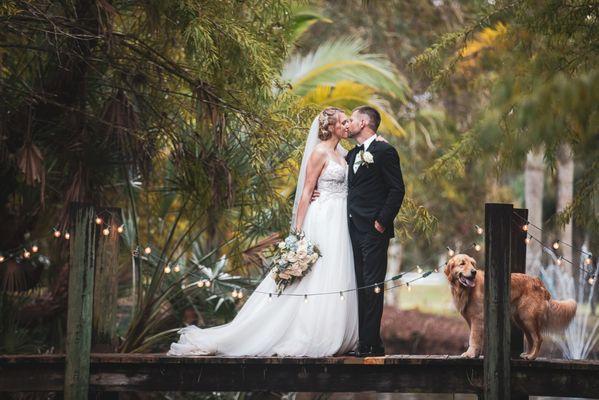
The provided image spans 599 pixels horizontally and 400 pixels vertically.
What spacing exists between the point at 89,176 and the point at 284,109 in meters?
2.40

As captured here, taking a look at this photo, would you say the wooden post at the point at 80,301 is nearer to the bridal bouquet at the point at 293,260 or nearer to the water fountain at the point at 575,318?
the bridal bouquet at the point at 293,260

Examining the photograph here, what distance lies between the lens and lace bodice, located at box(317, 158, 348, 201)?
8812 mm

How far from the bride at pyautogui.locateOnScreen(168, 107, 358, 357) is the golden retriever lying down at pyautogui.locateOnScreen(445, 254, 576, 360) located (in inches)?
36.4

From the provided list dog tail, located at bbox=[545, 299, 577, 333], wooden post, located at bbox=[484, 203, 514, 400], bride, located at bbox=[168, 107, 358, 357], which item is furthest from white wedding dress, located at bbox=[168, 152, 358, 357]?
dog tail, located at bbox=[545, 299, 577, 333]

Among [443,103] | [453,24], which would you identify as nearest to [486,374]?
[453,24]

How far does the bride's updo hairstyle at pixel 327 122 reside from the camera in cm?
885

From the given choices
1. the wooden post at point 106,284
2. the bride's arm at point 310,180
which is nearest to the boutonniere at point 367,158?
the bride's arm at point 310,180

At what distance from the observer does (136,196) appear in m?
13.9

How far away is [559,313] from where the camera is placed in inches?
332

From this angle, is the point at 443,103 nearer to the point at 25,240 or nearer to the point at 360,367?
the point at 25,240

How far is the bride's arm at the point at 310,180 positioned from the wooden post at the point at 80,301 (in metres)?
1.80

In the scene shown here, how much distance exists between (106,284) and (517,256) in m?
3.67

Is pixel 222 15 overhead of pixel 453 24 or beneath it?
beneath

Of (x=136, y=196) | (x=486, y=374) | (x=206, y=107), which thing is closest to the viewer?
(x=486, y=374)
